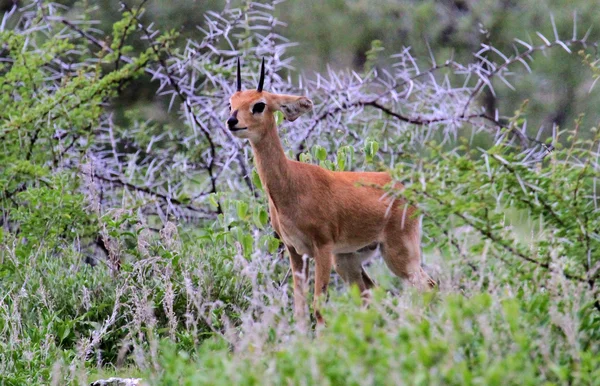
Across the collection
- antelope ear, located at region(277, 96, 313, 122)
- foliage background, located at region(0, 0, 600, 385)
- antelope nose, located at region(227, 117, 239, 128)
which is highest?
antelope ear, located at region(277, 96, 313, 122)

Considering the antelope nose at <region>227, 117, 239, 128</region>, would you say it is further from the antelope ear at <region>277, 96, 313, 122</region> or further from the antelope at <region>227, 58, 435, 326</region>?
the antelope ear at <region>277, 96, 313, 122</region>

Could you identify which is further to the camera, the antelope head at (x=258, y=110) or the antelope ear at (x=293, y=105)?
the antelope ear at (x=293, y=105)

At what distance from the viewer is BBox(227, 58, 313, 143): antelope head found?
6.52 m

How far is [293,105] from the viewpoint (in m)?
6.83

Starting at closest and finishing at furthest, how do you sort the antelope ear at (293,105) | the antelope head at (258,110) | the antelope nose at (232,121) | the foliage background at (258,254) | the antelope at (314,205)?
the foliage background at (258,254) < the antelope nose at (232,121) < the antelope head at (258,110) < the antelope at (314,205) < the antelope ear at (293,105)

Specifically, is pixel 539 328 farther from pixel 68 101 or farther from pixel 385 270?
pixel 68 101

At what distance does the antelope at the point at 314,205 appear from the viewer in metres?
6.65

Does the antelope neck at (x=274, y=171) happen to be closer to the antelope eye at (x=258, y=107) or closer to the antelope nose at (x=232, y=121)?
the antelope eye at (x=258, y=107)

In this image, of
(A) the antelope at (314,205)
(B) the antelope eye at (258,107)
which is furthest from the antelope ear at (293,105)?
(B) the antelope eye at (258,107)

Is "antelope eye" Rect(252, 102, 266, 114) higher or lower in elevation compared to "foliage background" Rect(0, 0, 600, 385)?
higher

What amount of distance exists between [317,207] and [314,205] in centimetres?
3

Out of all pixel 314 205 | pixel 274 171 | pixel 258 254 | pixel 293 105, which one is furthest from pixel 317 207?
pixel 258 254

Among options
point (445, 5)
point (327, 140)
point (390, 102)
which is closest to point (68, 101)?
point (327, 140)

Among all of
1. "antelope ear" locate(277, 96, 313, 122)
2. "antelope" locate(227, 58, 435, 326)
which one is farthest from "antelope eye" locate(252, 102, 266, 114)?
"antelope ear" locate(277, 96, 313, 122)
